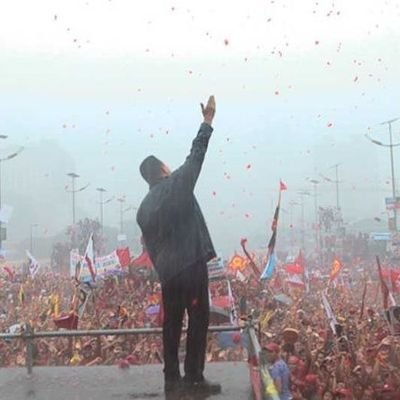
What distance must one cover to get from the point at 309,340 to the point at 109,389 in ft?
8.94

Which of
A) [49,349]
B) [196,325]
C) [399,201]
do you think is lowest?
[49,349]

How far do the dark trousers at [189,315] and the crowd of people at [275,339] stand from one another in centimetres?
46

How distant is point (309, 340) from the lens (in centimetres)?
689

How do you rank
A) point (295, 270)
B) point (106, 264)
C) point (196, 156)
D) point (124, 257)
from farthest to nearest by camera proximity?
point (295, 270) < point (124, 257) < point (106, 264) < point (196, 156)

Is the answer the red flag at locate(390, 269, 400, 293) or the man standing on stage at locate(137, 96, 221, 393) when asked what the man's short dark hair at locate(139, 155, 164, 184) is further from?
the red flag at locate(390, 269, 400, 293)

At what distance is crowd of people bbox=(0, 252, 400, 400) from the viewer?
5.47m

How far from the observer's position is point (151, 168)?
14.2 feet

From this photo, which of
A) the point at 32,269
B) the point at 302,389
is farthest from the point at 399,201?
the point at 302,389

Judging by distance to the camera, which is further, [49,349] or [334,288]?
[334,288]

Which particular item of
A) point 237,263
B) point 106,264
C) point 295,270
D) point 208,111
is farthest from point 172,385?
point 237,263

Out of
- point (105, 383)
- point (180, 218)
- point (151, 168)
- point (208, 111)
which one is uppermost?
point (208, 111)

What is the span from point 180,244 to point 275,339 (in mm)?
2875

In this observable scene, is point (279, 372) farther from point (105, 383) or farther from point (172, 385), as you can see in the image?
point (105, 383)

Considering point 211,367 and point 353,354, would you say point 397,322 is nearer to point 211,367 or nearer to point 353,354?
point 353,354
